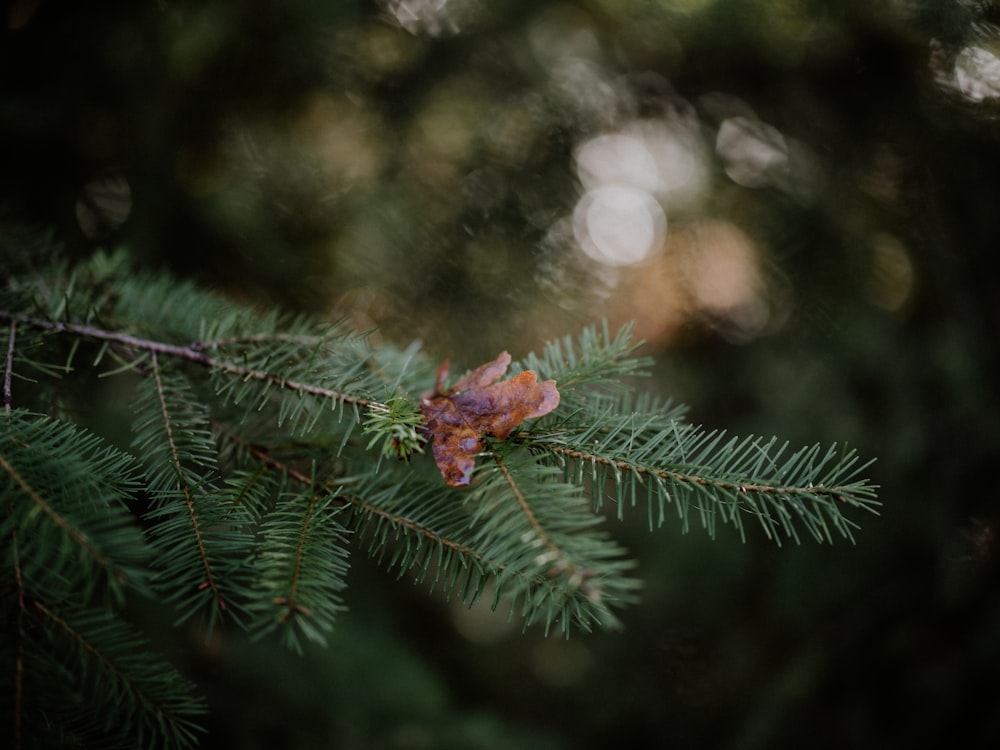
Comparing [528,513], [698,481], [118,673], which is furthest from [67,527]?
[698,481]

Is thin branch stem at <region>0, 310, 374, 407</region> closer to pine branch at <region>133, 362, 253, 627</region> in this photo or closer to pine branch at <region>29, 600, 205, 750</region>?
pine branch at <region>133, 362, 253, 627</region>

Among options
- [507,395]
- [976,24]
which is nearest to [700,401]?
[976,24]

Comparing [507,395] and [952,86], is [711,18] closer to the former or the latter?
[952,86]

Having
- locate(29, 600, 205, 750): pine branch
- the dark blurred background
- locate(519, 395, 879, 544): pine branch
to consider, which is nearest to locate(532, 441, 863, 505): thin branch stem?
locate(519, 395, 879, 544): pine branch

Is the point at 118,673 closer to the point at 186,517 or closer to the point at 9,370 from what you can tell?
the point at 186,517

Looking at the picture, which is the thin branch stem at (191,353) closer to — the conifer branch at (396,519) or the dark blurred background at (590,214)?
the conifer branch at (396,519)

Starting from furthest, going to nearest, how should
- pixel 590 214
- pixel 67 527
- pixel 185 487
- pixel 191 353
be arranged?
pixel 590 214
pixel 191 353
pixel 185 487
pixel 67 527
